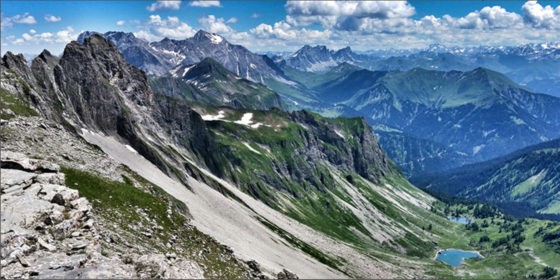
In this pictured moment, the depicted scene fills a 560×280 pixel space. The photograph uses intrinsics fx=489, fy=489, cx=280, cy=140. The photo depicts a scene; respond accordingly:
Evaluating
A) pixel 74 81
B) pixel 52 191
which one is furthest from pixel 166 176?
pixel 52 191

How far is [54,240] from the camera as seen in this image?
1607 inches

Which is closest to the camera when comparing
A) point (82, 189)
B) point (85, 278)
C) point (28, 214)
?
point (85, 278)

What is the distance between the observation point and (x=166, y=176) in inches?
5787

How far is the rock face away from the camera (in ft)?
117

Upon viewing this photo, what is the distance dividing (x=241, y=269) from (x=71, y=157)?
3277 cm

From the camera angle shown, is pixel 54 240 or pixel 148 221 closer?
pixel 54 240

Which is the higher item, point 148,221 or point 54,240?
point 148,221

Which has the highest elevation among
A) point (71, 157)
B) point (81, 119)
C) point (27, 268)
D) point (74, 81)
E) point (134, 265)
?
point (74, 81)

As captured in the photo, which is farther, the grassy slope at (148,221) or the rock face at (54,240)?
the grassy slope at (148,221)

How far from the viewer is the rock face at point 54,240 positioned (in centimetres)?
3575

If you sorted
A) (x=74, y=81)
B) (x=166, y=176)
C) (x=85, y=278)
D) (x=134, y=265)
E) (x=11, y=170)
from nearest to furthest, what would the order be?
(x=85, y=278), (x=134, y=265), (x=11, y=170), (x=166, y=176), (x=74, y=81)

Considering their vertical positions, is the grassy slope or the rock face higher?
the grassy slope

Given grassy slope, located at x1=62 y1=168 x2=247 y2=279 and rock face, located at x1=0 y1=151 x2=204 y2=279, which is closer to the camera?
rock face, located at x1=0 y1=151 x2=204 y2=279

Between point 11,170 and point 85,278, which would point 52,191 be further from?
point 85,278
